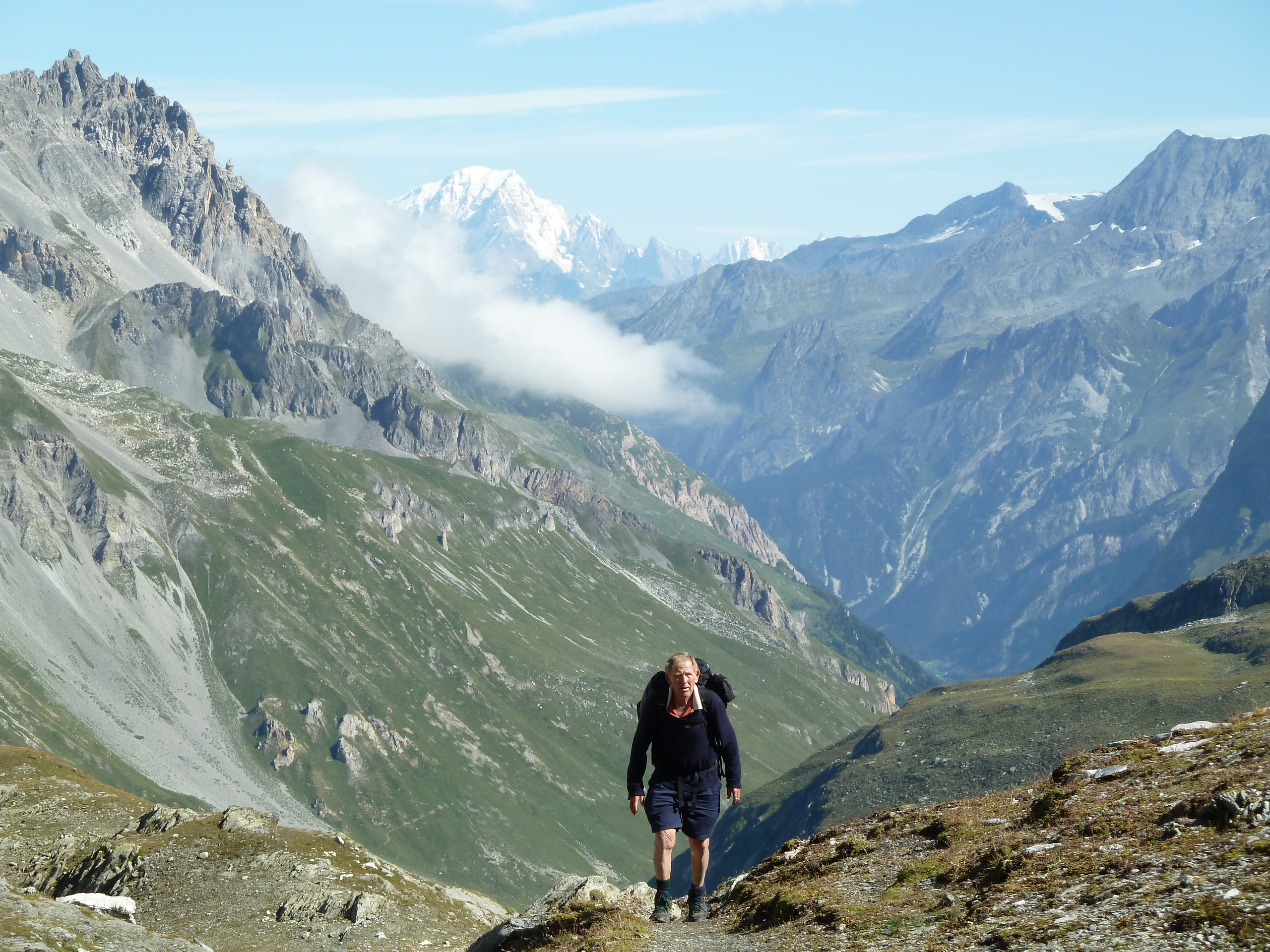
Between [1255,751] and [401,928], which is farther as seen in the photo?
[401,928]

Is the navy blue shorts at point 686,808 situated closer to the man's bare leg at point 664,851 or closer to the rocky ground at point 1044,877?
the man's bare leg at point 664,851

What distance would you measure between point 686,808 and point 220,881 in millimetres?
36511

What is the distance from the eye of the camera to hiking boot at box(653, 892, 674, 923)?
1240 inches

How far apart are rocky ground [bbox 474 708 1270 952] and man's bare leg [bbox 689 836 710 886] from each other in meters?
1.26

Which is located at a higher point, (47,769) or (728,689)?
(728,689)

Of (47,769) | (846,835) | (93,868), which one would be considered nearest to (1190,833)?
(846,835)

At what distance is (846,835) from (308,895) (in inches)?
1123

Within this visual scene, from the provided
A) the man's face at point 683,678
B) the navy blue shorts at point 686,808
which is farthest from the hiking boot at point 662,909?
the man's face at point 683,678

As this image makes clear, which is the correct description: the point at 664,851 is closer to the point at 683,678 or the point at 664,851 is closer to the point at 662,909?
the point at 662,909

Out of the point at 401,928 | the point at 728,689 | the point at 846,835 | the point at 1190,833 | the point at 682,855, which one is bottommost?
the point at 682,855

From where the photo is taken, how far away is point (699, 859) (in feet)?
103

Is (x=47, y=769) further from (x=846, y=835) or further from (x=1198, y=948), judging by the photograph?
(x=1198, y=948)

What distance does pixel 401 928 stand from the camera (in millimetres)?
A: 52125

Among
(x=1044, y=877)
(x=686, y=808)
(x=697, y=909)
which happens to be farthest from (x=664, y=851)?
(x=1044, y=877)
